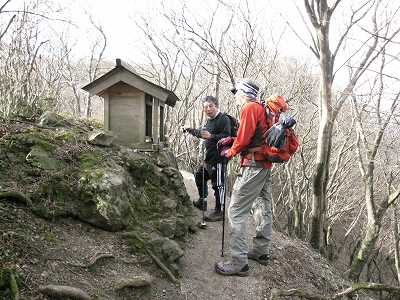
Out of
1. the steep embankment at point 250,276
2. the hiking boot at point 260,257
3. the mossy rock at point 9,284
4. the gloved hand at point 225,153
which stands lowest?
the steep embankment at point 250,276

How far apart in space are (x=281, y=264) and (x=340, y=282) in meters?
1.69

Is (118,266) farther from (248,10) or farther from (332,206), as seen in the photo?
(332,206)

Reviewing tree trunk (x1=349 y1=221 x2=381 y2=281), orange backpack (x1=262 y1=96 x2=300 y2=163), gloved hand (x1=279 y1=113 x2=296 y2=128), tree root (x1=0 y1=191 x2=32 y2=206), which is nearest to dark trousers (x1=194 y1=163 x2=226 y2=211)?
orange backpack (x1=262 y1=96 x2=300 y2=163)

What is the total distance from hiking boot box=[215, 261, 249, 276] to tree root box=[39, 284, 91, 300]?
200 cm

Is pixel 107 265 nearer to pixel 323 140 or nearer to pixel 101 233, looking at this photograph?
pixel 101 233

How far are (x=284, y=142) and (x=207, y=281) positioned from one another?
2058mm

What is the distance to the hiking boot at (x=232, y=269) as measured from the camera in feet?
14.9

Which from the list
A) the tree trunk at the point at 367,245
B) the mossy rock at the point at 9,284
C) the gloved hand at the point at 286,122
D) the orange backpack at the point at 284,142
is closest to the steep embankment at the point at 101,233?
the mossy rock at the point at 9,284

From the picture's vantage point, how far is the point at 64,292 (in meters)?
2.91

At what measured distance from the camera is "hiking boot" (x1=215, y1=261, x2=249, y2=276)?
14.9ft

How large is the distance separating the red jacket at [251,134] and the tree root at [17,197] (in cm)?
242

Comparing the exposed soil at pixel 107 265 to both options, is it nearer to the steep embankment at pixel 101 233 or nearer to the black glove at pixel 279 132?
the steep embankment at pixel 101 233

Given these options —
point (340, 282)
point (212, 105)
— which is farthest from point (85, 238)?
point (340, 282)

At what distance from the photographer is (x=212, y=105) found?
5715mm
